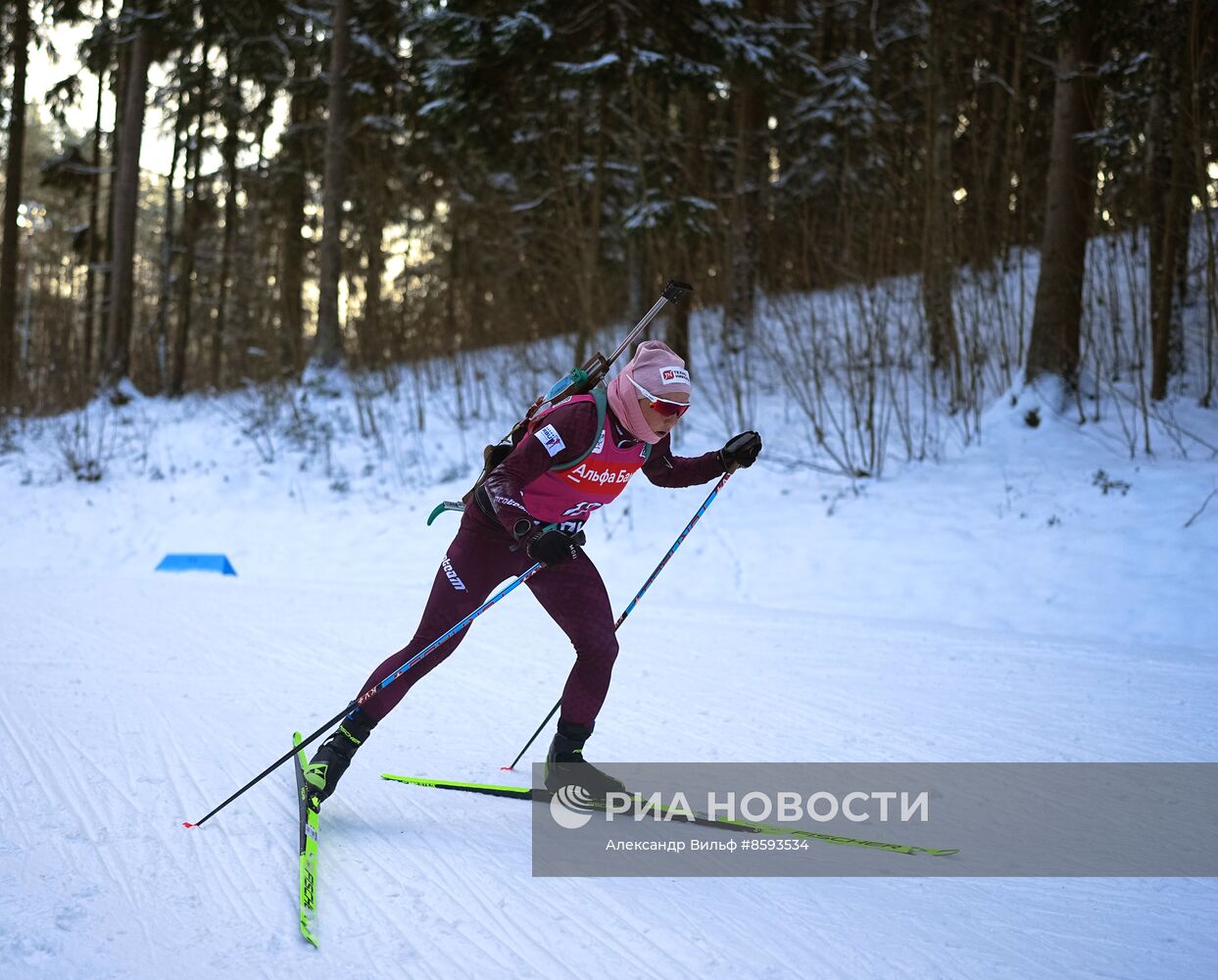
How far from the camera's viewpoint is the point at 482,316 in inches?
555

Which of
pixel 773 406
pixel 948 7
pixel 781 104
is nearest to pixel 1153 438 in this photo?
pixel 773 406

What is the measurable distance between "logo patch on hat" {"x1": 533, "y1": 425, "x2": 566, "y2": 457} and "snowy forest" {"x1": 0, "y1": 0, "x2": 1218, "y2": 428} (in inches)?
256

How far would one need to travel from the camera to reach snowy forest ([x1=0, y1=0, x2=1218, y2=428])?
32.2ft

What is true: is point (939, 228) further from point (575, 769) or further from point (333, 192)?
point (333, 192)

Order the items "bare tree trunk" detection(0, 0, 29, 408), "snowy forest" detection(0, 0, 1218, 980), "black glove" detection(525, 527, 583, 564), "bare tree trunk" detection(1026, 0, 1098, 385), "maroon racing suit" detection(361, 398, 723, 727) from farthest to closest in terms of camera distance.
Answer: "bare tree trunk" detection(0, 0, 29, 408) → "bare tree trunk" detection(1026, 0, 1098, 385) → "maroon racing suit" detection(361, 398, 723, 727) → "black glove" detection(525, 527, 583, 564) → "snowy forest" detection(0, 0, 1218, 980)

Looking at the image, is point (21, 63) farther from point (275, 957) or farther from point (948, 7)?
point (275, 957)

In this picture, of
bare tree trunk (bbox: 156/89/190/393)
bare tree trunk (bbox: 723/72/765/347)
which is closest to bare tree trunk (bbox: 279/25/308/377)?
Answer: bare tree trunk (bbox: 156/89/190/393)

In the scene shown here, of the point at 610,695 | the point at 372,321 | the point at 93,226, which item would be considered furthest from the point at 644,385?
the point at 93,226

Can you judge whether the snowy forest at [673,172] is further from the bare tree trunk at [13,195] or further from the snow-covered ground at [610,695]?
the snow-covered ground at [610,695]

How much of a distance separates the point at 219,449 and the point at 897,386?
9.03 metres

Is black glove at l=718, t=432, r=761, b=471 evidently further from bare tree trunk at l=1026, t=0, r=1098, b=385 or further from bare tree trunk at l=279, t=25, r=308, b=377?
bare tree trunk at l=279, t=25, r=308, b=377

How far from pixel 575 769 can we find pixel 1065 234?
845 cm

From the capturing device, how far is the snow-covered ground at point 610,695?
2621mm

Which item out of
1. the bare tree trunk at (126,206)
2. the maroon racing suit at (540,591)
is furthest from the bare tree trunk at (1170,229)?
the bare tree trunk at (126,206)
